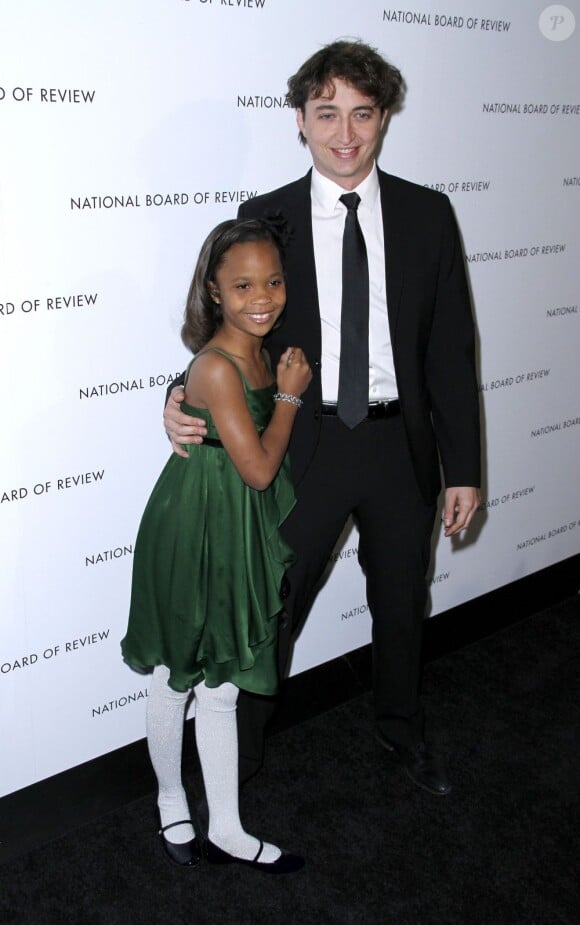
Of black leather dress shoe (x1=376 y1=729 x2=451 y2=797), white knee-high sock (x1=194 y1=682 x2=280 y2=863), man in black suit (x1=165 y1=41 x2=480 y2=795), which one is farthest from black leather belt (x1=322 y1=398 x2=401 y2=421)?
black leather dress shoe (x1=376 y1=729 x2=451 y2=797)

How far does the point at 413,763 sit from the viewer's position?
9.41ft

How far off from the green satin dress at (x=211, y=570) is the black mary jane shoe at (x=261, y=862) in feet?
1.63

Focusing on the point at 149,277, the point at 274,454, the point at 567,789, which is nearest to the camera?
the point at 274,454

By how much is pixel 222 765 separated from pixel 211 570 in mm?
521

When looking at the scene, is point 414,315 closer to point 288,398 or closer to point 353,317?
point 353,317

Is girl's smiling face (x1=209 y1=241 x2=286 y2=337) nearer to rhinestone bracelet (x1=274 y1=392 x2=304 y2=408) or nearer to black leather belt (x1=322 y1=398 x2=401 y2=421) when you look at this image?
rhinestone bracelet (x1=274 y1=392 x2=304 y2=408)

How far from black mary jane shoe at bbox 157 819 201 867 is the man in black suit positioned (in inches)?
13.7

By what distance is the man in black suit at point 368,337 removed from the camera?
224cm

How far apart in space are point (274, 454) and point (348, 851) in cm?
116

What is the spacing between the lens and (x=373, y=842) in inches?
104

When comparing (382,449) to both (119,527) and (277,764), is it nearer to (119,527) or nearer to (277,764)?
(119,527)

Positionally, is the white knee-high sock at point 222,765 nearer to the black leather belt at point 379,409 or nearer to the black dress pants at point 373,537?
the black dress pants at point 373,537

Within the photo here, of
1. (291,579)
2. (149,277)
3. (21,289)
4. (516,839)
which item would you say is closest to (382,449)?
(291,579)

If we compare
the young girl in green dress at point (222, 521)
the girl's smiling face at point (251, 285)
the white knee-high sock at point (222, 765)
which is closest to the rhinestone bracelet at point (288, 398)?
the young girl in green dress at point (222, 521)
